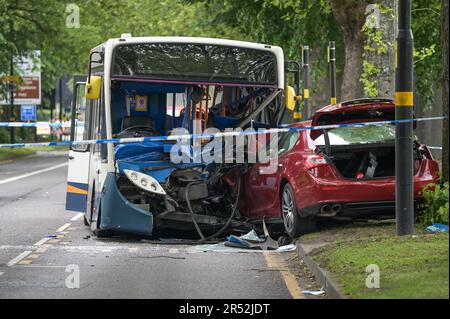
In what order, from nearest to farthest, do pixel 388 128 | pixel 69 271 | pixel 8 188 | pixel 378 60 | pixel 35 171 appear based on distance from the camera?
pixel 69 271
pixel 388 128
pixel 378 60
pixel 8 188
pixel 35 171

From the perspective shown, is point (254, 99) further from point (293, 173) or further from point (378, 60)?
point (378, 60)

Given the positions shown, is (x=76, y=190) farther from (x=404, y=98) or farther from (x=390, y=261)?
(x=390, y=261)

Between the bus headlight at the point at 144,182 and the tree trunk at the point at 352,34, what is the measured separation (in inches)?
411

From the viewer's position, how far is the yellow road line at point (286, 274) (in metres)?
10.3

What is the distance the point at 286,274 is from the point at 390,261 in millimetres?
1432

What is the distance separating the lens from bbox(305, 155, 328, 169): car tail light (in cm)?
1370

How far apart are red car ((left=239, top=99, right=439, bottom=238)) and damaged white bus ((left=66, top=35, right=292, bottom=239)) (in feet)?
2.92

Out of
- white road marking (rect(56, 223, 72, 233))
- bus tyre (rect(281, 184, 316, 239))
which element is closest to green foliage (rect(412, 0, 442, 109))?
white road marking (rect(56, 223, 72, 233))

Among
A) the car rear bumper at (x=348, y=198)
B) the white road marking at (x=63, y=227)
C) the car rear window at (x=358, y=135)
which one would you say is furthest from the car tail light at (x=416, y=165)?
the white road marking at (x=63, y=227)

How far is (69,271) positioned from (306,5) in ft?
53.1

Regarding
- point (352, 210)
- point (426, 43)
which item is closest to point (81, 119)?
point (352, 210)

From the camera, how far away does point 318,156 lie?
45.3ft

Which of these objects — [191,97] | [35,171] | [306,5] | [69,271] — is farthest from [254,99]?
[35,171]

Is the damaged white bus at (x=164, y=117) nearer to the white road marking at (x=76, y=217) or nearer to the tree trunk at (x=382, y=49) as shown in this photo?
the white road marking at (x=76, y=217)
